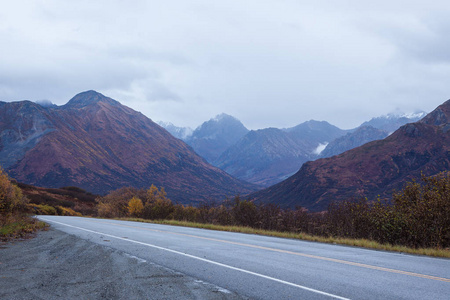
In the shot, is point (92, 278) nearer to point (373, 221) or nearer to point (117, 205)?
point (373, 221)

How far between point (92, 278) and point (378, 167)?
163526 mm

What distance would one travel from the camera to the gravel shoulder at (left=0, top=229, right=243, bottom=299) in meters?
5.70

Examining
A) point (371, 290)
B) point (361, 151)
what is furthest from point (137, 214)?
point (361, 151)

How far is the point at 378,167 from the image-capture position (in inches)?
6117

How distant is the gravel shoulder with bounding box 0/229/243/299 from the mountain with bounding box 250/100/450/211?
13694 centimetres

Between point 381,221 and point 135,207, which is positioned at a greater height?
point 381,221

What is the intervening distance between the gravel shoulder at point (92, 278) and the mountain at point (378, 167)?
137m

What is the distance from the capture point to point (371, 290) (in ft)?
19.0

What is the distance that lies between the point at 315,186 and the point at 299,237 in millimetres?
158888

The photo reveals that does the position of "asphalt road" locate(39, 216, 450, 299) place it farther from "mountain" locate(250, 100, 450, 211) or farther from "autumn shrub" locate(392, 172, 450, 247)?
"mountain" locate(250, 100, 450, 211)

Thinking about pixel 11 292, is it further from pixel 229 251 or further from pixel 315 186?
pixel 315 186

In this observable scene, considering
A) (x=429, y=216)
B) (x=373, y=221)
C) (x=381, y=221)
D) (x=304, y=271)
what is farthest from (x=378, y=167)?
(x=304, y=271)

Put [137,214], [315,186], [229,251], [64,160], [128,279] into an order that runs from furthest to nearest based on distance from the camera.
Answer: [64,160]
[315,186]
[137,214]
[229,251]
[128,279]

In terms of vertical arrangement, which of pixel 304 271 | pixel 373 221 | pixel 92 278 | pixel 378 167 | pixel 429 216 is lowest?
pixel 92 278
